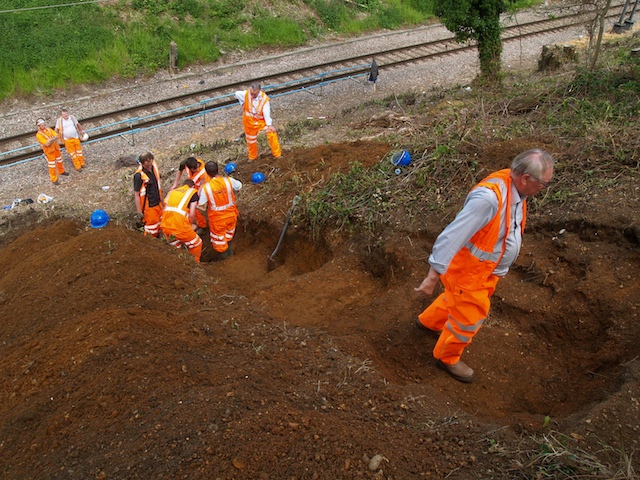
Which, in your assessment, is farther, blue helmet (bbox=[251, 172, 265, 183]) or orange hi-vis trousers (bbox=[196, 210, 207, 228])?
blue helmet (bbox=[251, 172, 265, 183])

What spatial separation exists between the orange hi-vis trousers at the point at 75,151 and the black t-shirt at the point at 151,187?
4400 millimetres

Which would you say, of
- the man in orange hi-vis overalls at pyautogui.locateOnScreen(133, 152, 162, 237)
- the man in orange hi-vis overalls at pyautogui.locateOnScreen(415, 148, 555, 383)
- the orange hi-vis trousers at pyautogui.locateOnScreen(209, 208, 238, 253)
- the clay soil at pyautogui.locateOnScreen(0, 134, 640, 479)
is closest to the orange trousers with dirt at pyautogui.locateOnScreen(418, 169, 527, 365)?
the man in orange hi-vis overalls at pyautogui.locateOnScreen(415, 148, 555, 383)

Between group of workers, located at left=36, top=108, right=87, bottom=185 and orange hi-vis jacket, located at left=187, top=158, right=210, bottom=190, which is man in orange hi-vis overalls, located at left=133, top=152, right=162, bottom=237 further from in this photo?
group of workers, located at left=36, top=108, right=87, bottom=185

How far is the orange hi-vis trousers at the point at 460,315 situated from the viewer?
4.09 metres

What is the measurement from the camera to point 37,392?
423 cm

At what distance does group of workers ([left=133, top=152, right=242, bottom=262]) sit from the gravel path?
225 cm

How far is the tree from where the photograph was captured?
12375mm

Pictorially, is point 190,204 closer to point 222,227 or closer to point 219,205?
point 219,205

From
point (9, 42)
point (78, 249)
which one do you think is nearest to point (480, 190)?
point (78, 249)

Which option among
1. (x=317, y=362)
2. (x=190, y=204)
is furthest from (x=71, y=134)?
(x=317, y=362)

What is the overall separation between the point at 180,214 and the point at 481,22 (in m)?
9.61

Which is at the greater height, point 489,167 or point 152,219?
point 489,167

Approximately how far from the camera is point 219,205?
7145mm

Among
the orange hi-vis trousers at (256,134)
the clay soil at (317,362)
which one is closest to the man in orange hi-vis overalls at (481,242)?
the clay soil at (317,362)
